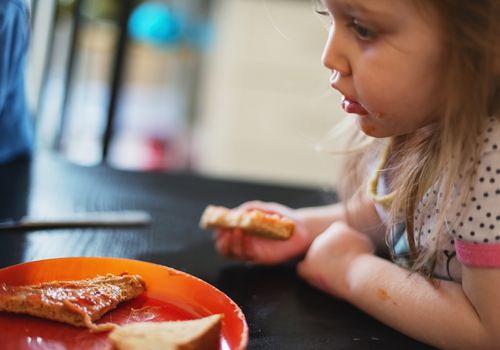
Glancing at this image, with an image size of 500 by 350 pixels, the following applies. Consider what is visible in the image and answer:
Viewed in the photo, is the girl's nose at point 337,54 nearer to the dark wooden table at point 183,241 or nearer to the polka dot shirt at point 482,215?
the polka dot shirt at point 482,215

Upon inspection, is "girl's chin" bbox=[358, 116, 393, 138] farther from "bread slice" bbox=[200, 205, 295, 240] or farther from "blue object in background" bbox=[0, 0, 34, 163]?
"blue object in background" bbox=[0, 0, 34, 163]

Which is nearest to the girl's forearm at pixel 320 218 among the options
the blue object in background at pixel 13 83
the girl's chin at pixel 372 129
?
the girl's chin at pixel 372 129

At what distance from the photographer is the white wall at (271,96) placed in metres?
2.37

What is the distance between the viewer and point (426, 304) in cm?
61

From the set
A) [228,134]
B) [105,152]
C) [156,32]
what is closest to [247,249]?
[105,152]

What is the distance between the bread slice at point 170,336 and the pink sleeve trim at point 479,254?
24 centimetres

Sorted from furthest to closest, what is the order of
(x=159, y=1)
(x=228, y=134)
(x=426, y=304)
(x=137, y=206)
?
1. (x=159, y=1)
2. (x=228, y=134)
3. (x=137, y=206)
4. (x=426, y=304)

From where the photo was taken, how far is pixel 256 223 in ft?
2.49

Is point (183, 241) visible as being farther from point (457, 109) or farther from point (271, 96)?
point (271, 96)

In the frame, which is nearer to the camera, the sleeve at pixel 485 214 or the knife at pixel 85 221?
the sleeve at pixel 485 214

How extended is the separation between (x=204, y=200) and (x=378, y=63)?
0.55 metres

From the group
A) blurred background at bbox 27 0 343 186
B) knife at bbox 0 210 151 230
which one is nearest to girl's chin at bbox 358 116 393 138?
knife at bbox 0 210 151 230

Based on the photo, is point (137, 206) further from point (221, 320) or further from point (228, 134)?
point (228, 134)

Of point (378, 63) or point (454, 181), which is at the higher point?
point (378, 63)
